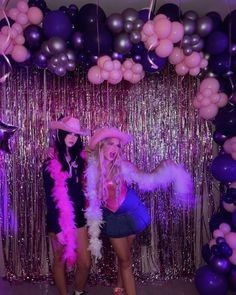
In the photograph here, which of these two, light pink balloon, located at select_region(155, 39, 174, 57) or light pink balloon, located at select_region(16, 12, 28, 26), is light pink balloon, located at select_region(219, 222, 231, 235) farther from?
light pink balloon, located at select_region(16, 12, 28, 26)

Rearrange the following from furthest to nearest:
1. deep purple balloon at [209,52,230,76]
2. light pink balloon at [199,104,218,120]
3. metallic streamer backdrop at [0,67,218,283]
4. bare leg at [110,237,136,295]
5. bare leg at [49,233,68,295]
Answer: metallic streamer backdrop at [0,67,218,283], light pink balloon at [199,104,218,120], deep purple balloon at [209,52,230,76], bare leg at [49,233,68,295], bare leg at [110,237,136,295]

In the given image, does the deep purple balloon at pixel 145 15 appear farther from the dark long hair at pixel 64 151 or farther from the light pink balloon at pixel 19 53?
the dark long hair at pixel 64 151

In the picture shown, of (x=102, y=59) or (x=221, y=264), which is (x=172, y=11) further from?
(x=221, y=264)

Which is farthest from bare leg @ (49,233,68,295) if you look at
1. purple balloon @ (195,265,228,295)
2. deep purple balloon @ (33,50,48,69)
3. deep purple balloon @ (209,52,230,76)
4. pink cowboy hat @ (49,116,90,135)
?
deep purple balloon @ (209,52,230,76)

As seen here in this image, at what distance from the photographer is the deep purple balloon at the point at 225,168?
10.2ft

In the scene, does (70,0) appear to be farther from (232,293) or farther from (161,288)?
(232,293)

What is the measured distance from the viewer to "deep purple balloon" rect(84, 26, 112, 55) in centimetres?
296

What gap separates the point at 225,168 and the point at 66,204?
53.9 inches

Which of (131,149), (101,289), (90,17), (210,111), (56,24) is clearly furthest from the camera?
(131,149)

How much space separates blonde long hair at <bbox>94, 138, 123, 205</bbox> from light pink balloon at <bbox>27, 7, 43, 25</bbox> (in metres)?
1.11

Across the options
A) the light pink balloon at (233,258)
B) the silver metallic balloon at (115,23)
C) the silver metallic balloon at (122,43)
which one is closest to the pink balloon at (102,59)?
the silver metallic balloon at (122,43)

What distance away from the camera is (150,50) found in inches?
120

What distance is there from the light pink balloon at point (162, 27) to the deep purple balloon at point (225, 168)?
1.16 m

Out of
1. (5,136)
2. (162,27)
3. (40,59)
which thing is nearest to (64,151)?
(5,136)
